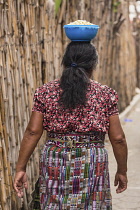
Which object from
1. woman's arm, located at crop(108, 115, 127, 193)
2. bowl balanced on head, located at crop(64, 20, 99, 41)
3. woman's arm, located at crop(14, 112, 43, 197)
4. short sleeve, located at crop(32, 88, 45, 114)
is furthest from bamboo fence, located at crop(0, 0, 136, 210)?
woman's arm, located at crop(108, 115, 127, 193)

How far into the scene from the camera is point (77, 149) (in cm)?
305

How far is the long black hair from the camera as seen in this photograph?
3029 mm

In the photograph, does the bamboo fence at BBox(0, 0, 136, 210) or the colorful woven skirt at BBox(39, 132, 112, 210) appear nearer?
the colorful woven skirt at BBox(39, 132, 112, 210)

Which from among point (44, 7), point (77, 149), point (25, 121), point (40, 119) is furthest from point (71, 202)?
point (44, 7)

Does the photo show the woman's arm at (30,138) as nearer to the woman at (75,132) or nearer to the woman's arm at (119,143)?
the woman at (75,132)

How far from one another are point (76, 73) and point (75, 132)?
0.34 meters

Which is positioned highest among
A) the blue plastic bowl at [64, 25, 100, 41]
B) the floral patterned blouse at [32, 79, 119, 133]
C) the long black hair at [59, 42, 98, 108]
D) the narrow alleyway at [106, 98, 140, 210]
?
the blue plastic bowl at [64, 25, 100, 41]

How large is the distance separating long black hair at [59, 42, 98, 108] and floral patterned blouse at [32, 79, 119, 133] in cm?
4

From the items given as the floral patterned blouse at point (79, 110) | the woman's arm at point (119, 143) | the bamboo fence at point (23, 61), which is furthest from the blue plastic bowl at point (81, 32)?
the bamboo fence at point (23, 61)

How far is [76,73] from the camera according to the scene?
3.06 meters

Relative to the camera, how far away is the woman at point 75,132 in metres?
3.03

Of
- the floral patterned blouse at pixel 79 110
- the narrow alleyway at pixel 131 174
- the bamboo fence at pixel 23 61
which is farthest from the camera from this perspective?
the narrow alleyway at pixel 131 174

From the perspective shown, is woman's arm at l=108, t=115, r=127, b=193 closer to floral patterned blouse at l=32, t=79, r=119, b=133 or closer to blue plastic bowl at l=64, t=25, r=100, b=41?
floral patterned blouse at l=32, t=79, r=119, b=133

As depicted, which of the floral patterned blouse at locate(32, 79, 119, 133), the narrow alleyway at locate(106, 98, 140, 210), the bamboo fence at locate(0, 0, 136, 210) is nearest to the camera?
the floral patterned blouse at locate(32, 79, 119, 133)
